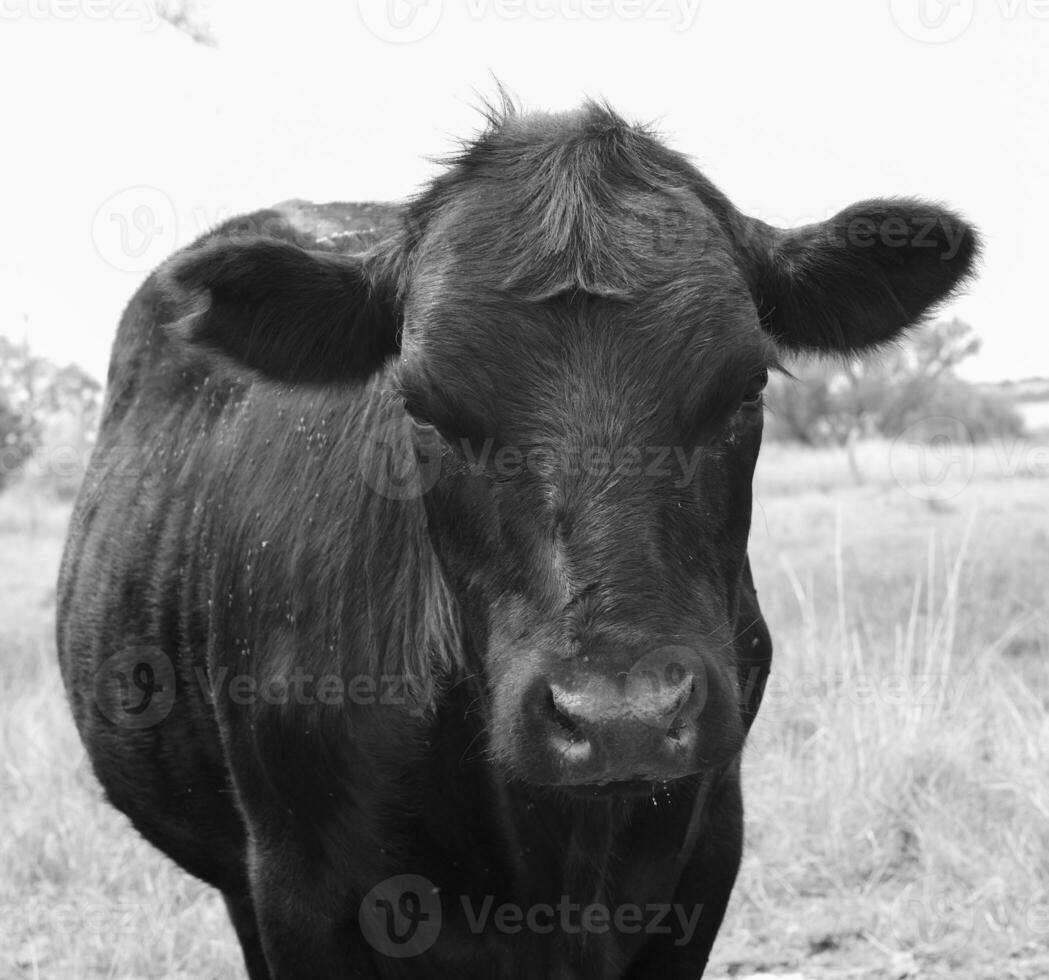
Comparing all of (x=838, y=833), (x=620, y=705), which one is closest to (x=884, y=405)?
(x=838, y=833)

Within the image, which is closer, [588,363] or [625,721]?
[625,721]

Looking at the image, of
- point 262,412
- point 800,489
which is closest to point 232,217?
point 262,412

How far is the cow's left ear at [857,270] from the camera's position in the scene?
3.60m

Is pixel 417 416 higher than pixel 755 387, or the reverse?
pixel 755 387

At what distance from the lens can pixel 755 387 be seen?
332 centimetres

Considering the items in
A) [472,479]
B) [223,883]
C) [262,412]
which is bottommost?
[223,883]

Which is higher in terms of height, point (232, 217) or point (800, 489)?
point (232, 217)

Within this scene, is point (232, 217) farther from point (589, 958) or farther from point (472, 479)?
point (589, 958)

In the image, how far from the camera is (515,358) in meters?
3.13

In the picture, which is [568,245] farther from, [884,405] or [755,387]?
[884,405]

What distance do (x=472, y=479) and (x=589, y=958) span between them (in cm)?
138

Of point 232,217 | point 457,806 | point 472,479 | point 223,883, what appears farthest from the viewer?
point 232,217

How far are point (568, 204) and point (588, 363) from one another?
490mm

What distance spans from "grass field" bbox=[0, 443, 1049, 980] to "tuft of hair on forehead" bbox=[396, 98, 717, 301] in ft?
5.25
